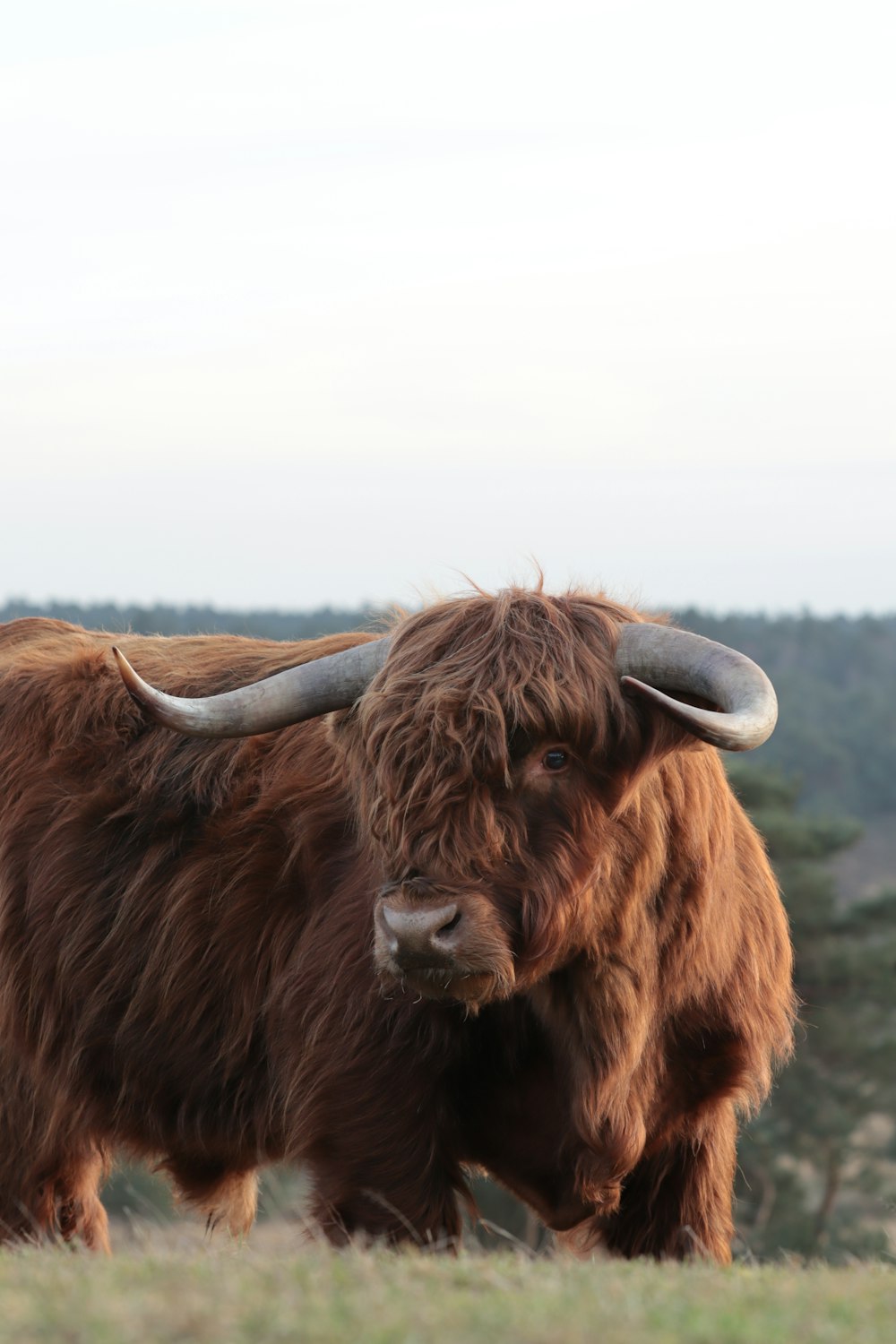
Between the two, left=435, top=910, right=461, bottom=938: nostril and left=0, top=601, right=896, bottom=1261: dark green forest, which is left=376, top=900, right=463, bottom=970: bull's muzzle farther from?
left=0, top=601, right=896, bottom=1261: dark green forest

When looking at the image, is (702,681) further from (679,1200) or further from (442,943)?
(679,1200)

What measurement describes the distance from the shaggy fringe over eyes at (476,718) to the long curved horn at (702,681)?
8cm

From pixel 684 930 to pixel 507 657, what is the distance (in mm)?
970

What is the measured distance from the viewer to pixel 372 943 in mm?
4508

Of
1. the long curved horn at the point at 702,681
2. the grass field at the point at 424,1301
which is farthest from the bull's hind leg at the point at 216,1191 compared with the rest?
the long curved horn at the point at 702,681

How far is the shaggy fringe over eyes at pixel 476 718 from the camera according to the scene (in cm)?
412

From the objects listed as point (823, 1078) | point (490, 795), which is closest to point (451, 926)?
point (490, 795)

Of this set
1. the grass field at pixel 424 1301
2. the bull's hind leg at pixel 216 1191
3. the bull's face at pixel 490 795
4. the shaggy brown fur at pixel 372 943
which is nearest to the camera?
the grass field at pixel 424 1301

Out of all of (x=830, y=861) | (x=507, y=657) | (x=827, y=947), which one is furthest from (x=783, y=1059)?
(x=830, y=861)

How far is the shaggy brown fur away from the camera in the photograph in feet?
13.9

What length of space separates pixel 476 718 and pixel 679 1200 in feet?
5.54

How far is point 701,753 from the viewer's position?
15.7 ft

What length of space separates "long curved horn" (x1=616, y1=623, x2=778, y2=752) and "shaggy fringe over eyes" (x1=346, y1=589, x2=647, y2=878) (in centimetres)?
8

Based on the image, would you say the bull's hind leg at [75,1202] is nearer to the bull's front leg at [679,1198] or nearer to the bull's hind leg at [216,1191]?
the bull's hind leg at [216,1191]
